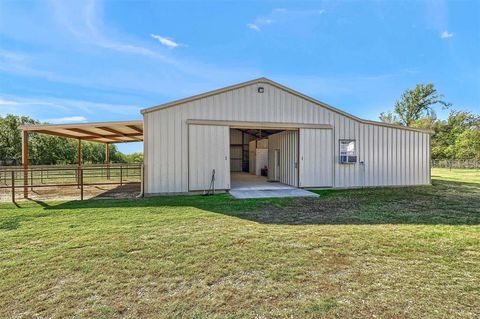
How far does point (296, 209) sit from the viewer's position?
22.1 ft

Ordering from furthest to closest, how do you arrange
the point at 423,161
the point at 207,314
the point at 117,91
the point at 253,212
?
the point at 117,91 → the point at 423,161 → the point at 253,212 → the point at 207,314

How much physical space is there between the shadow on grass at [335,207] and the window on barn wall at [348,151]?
2255mm

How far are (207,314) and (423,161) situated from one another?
42.5ft

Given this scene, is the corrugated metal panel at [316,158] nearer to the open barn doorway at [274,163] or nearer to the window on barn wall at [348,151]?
the open barn doorway at [274,163]

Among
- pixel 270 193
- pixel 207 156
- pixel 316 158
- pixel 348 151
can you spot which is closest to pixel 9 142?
pixel 207 156

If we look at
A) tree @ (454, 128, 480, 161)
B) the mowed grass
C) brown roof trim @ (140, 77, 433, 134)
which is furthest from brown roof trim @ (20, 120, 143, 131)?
tree @ (454, 128, 480, 161)

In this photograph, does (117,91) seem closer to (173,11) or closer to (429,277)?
(173,11)

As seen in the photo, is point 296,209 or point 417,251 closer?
point 417,251

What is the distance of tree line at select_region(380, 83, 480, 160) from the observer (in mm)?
35375

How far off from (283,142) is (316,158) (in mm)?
2183

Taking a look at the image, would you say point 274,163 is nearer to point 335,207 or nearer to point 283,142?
point 283,142

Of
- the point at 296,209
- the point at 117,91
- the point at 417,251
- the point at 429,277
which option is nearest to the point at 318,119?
the point at 296,209

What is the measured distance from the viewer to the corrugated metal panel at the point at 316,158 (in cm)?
1048

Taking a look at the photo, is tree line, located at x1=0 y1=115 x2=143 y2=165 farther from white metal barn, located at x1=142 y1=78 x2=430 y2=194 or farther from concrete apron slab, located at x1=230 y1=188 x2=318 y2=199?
concrete apron slab, located at x1=230 y1=188 x2=318 y2=199
